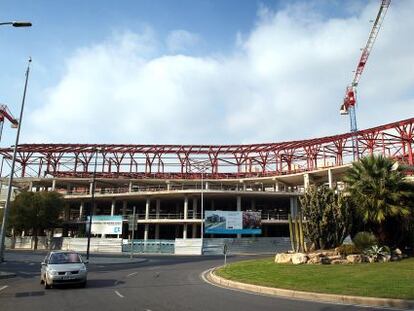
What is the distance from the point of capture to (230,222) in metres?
64.3

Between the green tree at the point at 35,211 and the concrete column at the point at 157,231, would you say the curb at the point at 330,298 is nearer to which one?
the green tree at the point at 35,211

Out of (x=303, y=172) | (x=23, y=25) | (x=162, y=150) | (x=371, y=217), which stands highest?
(x=162, y=150)

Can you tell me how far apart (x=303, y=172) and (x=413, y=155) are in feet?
62.4

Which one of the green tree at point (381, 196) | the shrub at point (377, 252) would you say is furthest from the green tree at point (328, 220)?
the shrub at point (377, 252)

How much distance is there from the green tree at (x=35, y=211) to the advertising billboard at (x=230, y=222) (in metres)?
26.3

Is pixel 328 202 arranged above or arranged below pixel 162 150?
below

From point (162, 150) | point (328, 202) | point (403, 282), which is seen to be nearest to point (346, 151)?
point (162, 150)

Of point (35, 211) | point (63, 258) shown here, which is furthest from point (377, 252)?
point (35, 211)

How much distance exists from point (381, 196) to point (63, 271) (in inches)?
801

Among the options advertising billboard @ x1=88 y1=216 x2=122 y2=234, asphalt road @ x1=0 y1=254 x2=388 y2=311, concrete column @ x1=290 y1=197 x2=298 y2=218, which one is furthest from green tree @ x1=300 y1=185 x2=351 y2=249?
concrete column @ x1=290 y1=197 x2=298 y2=218

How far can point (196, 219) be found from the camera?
69688 millimetres

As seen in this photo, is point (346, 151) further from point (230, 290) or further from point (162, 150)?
point (230, 290)

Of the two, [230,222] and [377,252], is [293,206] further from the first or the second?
[377,252]

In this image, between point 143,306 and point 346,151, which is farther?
point 346,151
